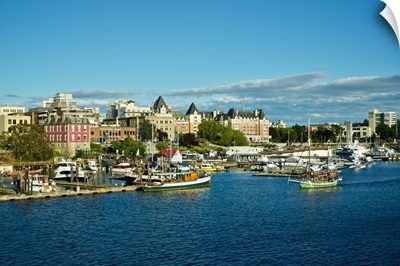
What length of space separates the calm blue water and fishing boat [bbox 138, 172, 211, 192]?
1.84m

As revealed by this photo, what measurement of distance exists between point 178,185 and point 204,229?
1978 cm

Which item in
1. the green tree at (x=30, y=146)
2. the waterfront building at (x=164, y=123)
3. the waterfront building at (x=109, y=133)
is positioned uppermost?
the waterfront building at (x=164, y=123)

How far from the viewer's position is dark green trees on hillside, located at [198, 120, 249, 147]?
442 feet

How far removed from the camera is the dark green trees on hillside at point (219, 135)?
135 metres

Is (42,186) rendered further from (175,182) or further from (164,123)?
(164,123)

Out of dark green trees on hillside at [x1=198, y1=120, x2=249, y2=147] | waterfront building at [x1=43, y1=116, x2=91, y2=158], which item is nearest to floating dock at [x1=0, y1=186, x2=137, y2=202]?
waterfront building at [x1=43, y1=116, x2=91, y2=158]

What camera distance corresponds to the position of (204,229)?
2991 cm

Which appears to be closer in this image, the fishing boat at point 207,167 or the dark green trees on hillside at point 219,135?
the fishing boat at point 207,167

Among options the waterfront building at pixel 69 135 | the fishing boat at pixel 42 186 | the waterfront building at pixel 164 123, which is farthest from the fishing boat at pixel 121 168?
the waterfront building at pixel 164 123

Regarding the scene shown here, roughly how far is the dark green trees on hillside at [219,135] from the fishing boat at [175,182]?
81704 millimetres

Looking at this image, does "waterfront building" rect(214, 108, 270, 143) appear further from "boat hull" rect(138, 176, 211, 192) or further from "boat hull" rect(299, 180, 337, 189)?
"boat hull" rect(138, 176, 211, 192)

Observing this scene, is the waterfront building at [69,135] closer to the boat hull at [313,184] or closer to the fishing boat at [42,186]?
the fishing boat at [42,186]

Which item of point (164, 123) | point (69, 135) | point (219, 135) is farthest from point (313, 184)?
point (164, 123)

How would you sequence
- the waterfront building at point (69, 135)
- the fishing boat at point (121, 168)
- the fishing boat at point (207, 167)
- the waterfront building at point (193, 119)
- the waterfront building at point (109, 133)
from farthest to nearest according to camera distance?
the waterfront building at point (193, 119) → the waterfront building at point (109, 133) → the waterfront building at point (69, 135) → the fishing boat at point (207, 167) → the fishing boat at point (121, 168)
